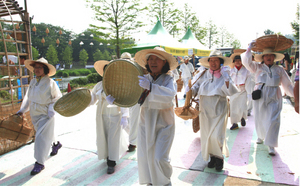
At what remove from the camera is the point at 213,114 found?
3.70 metres

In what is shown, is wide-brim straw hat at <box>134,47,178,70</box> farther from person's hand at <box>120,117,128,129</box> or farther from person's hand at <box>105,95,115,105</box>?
person's hand at <box>120,117,128,129</box>

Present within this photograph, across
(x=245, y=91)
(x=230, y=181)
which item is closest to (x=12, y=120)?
(x=230, y=181)

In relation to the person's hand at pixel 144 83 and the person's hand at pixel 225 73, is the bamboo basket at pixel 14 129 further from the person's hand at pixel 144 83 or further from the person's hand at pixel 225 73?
the person's hand at pixel 225 73

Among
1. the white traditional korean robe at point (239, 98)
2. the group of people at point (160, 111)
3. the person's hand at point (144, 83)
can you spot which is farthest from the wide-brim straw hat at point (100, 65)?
the white traditional korean robe at point (239, 98)

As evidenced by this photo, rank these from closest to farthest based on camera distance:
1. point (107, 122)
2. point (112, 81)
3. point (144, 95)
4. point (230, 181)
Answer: point (144, 95)
point (112, 81)
point (230, 181)
point (107, 122)

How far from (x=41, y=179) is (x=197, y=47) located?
48.8ft

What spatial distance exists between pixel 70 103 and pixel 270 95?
363 centimetres

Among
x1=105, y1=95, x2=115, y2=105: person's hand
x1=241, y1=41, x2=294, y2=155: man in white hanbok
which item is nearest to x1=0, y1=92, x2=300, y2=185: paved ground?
x1=241, y1=41, x2=294, y2=155: man in white hanbok

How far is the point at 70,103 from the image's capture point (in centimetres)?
303

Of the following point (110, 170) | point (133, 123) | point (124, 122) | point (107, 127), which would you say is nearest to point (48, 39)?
point (133, 123)

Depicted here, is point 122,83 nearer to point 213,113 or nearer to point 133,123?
point 213,113

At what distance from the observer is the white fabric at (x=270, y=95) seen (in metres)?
4.18

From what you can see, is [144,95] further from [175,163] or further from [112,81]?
[175,163]

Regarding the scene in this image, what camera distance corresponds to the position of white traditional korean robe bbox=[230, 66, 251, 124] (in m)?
6.02
